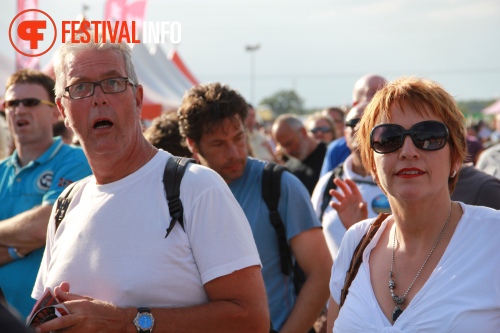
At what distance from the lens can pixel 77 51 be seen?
2.79 metres

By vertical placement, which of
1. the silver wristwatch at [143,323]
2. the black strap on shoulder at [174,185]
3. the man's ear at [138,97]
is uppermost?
the man's ear at [138,97]

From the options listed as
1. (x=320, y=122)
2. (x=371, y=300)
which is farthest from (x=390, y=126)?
(x=320, y=122)

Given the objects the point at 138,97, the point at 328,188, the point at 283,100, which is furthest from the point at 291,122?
the point at 283,100

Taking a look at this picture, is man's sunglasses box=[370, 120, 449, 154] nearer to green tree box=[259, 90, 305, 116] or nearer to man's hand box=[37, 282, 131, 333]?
man's hand box=[37, 282, 131, 333]

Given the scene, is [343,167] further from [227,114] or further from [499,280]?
[499,280]

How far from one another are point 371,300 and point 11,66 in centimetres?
1076

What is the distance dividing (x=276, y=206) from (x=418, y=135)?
47.1 inches

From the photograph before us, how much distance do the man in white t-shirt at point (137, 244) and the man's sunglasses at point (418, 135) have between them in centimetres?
63

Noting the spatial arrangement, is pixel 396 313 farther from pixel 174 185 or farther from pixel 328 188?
pixel 328 188

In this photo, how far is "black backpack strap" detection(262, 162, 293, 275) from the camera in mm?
3627

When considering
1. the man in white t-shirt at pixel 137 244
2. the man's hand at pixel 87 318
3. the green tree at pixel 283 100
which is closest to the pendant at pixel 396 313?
the man in white t-shirt at pixel 137 244

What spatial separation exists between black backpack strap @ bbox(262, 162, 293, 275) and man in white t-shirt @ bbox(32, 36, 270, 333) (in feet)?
3.34

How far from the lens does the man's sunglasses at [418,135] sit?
2.58 metres

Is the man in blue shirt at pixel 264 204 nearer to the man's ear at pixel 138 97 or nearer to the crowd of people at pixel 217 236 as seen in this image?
the crowd of people at pixel 217 236
